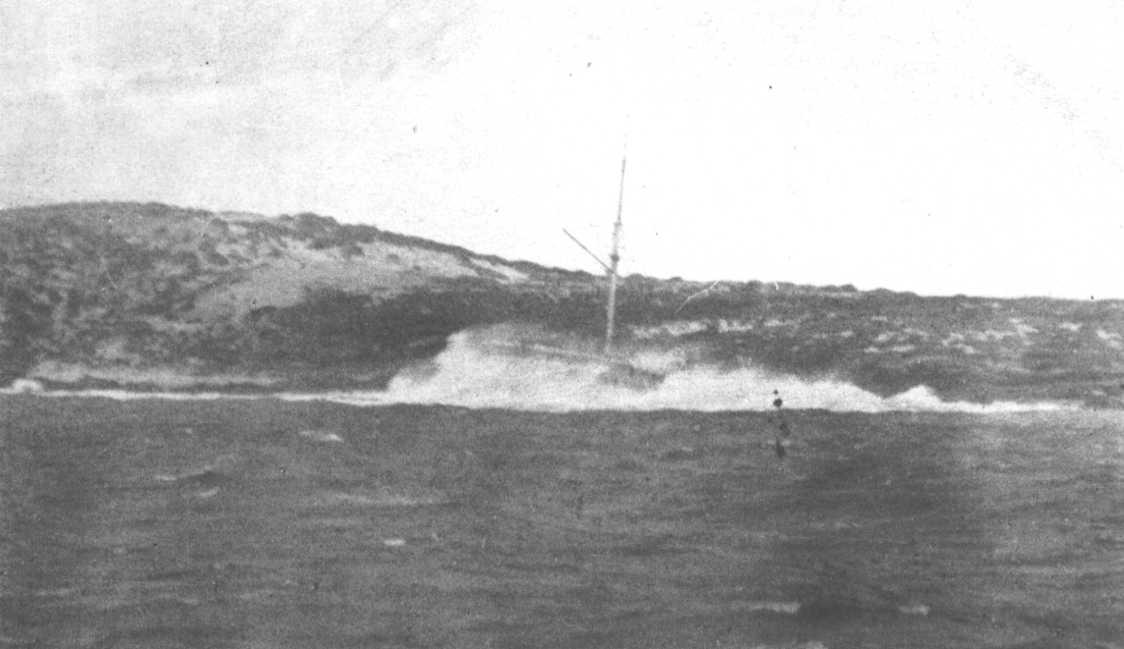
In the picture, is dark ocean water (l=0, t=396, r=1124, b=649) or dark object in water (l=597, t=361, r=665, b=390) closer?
dark ocean water (l=0, t=396, r=1124, b=649)

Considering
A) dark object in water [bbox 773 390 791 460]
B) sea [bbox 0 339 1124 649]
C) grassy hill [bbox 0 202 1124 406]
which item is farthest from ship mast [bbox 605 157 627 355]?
dark object in water [bbox 773 390 791 460]

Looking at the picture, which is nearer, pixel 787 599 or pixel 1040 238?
pixel 787 599

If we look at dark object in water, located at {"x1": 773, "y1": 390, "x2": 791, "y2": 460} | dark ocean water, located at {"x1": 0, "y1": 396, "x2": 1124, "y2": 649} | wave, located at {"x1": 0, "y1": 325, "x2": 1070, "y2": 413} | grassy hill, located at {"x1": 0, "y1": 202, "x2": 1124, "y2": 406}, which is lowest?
dark ocean water, located at {"x1": 0, "y1": 396, "x2": 1124, "y2": 649}

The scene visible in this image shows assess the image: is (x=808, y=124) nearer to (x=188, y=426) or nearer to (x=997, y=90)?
(x=997, y=90)

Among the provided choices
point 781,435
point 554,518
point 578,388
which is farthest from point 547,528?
point 781,435

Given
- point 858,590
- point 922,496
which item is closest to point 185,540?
point 858,590

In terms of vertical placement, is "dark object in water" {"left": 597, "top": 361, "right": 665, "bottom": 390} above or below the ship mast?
below

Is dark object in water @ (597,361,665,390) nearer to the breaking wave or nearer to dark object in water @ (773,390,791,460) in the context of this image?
the breaking wave
